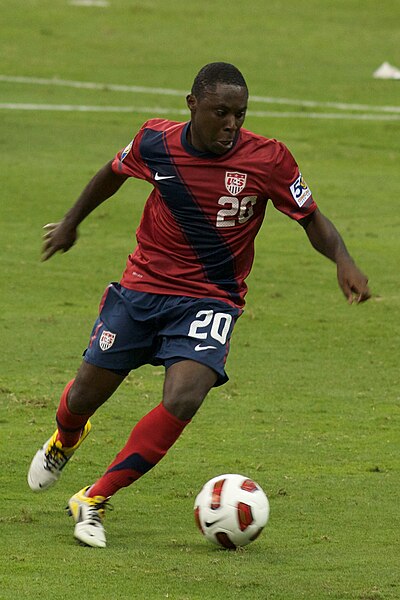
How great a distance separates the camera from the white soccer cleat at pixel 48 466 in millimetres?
7262

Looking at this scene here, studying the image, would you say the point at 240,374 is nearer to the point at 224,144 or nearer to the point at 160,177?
the point at 160,177

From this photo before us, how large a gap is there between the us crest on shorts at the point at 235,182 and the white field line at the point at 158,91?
17476 mm

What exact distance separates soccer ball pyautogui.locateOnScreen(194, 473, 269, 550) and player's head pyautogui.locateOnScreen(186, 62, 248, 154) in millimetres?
1593

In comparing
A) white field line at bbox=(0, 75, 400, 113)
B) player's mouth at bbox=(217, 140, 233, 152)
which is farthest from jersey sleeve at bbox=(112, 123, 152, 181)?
white field line at bbox=(0, 75, 400, 113)

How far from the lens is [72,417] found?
7.26 meters

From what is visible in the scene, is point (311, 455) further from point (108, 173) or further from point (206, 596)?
point (206, 596)

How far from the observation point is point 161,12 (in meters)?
34.1

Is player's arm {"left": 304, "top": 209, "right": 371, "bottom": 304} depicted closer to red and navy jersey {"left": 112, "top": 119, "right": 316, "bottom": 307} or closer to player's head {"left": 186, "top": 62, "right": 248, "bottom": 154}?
red and navy jersey {"left": 112, "top": 119, "right": 316, "bottom": 307}

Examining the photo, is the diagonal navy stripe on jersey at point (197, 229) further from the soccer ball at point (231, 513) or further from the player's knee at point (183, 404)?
the soccer ball at point (231, 513)

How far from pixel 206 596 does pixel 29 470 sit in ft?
6.36

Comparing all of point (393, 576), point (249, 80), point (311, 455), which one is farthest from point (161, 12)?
point (393, 576)

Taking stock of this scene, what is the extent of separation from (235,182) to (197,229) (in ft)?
0.98

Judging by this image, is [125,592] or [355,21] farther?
[355,21]

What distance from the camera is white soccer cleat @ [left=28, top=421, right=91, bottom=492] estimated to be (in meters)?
7.26
